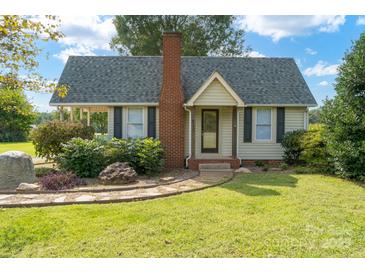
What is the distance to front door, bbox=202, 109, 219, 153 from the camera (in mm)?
12617

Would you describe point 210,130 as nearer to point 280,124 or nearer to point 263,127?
point 263,127

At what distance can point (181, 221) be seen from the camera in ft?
16.8

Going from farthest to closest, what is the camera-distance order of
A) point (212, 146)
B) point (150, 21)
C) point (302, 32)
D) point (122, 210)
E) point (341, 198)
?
1. point (150, 21)
2. point (302, 32)
3. point (212, 146)
4. point (341, 198)
5. point (122, 210)

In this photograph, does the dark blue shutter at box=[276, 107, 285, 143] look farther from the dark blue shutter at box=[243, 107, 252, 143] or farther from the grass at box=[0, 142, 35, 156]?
the grass at box=[0, 142, 35, 156]

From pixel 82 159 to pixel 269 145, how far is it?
8102 millimetres

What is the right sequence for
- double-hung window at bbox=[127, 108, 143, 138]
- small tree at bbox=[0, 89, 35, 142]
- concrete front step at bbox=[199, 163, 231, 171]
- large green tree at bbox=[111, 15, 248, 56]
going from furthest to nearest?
small tree at bbox=[0, 89, 35, 142], large green tree at bbox=[111, 15, 248, 56], double-hung window at bbox=[127, 108, 143, 138], concrete front step at bbox=[199, 163, 231, 171]

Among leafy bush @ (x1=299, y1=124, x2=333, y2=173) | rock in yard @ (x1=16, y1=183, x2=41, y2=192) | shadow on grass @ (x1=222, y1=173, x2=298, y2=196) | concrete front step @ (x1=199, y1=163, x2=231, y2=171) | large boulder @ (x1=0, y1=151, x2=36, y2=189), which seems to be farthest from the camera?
concrete front step @ (x1=199, y1=163, x2=231, y2=171)

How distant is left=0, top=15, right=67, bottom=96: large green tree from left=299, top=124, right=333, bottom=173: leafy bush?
9.30 metres

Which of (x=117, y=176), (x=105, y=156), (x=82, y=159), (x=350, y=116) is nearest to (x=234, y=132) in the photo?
(x=350, y=116)

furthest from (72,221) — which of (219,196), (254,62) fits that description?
(254,62)

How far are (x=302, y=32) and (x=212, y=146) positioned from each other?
25.2ft

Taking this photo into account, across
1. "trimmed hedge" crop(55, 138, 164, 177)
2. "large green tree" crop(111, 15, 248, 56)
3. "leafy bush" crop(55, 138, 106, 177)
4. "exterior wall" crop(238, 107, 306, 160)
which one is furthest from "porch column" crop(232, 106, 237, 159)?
"large green tree" crop(111, 15, 248, 56)

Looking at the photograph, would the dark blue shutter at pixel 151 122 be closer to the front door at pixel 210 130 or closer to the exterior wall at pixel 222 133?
the exterior wall at pixel 222 133
